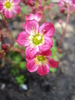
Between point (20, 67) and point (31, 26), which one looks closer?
point (31, 26)

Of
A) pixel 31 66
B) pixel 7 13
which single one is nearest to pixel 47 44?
pixel 31 66

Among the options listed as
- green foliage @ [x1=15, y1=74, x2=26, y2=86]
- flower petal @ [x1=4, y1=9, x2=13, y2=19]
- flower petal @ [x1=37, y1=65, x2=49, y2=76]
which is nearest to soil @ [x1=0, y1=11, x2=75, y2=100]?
green foliage @ [x1=15, y1=74, x2=26, y2=86]

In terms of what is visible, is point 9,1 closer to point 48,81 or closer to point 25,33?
point 25,33

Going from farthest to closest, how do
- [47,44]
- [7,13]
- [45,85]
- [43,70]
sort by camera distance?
[45,85] → [7,13] → [43,70] → [47,44]

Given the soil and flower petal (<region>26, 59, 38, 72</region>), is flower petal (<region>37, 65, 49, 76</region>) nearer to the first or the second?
flower petal (<region>26, 59, 38, 72</region>)

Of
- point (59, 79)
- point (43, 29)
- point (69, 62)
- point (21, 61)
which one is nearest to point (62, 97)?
point (59, 79)

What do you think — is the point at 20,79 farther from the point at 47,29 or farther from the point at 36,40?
the point at 47,29

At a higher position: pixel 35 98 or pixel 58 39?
pixel 58 39
